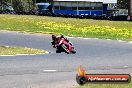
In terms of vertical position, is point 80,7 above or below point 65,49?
below

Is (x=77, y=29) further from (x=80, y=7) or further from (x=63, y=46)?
(x=80, y=7)

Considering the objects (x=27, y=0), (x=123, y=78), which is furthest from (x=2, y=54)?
(x=27, y=0)

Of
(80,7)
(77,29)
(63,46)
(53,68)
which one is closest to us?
(53,68)

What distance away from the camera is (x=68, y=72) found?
561 inches

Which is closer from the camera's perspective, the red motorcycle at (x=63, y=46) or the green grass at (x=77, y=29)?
→ the red motorcycle at (x=63, y=46)

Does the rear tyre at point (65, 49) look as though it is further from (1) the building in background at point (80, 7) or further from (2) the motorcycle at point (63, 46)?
(1) the building in background at point (80, 7)

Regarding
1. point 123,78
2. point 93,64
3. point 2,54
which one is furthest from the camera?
point 2,54

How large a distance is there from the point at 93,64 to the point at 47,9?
3139 inches

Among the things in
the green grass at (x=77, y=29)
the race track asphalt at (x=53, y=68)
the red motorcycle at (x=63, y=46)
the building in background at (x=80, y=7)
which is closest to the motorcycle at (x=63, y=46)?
the red motorcycle at (x=63, y=46)

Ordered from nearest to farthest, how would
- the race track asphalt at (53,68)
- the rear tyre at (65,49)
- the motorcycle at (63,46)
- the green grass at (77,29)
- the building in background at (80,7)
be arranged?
the race track asphalt at (53,68) → the motorcycle at (63,46) → the rear tyre at (65,49) → the green grass at (77,29) → the building in background at (80,7)

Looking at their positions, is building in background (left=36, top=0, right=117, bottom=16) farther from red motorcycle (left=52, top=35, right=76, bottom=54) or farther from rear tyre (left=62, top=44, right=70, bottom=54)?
rear tyre (left=62, top=44, right=70, bottom=54)

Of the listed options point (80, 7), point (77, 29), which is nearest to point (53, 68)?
point (77, 29)

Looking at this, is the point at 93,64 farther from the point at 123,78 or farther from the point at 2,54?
the point at 123,78

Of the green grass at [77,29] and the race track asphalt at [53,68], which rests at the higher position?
the race track asphalt at [53,68]
